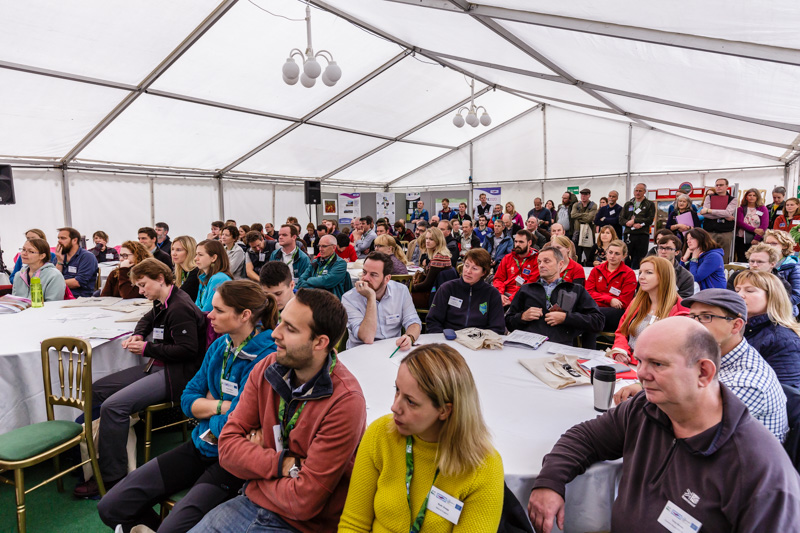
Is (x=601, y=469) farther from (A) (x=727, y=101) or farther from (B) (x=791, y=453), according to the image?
(A) (x=727, y=101)

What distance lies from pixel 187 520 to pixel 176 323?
4.40 feet

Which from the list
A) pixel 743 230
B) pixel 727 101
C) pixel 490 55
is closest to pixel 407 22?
pixel 490 55

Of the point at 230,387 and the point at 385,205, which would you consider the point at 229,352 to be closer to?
the point at 230,387

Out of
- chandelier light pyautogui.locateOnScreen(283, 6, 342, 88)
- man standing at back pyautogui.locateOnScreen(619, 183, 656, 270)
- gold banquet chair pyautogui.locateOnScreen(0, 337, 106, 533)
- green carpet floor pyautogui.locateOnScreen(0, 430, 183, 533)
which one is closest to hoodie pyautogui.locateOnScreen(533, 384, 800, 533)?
gold banquet chair pyautogui.locateOnScreen(0, 337, 106, 533)

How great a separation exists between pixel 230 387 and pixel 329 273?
2.64 m

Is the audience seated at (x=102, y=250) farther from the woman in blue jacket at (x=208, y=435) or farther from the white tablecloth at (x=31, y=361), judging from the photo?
the woman in blue jacket at (x=208, y=435)

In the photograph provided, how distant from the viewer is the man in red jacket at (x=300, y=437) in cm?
140

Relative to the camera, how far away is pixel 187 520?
1.61 meters

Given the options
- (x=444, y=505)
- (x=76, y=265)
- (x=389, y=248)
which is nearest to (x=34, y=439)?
(x=444, y=505)

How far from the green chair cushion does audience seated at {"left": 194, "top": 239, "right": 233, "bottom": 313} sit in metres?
1.42

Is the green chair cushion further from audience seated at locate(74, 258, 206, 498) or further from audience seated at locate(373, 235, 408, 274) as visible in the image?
audience seated at locate(373, 235, 408, 274)

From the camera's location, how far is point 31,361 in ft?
8.58

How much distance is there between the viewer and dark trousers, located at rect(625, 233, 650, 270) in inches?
300

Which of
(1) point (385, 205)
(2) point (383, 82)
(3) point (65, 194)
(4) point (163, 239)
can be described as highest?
(2) point (383, 82)
